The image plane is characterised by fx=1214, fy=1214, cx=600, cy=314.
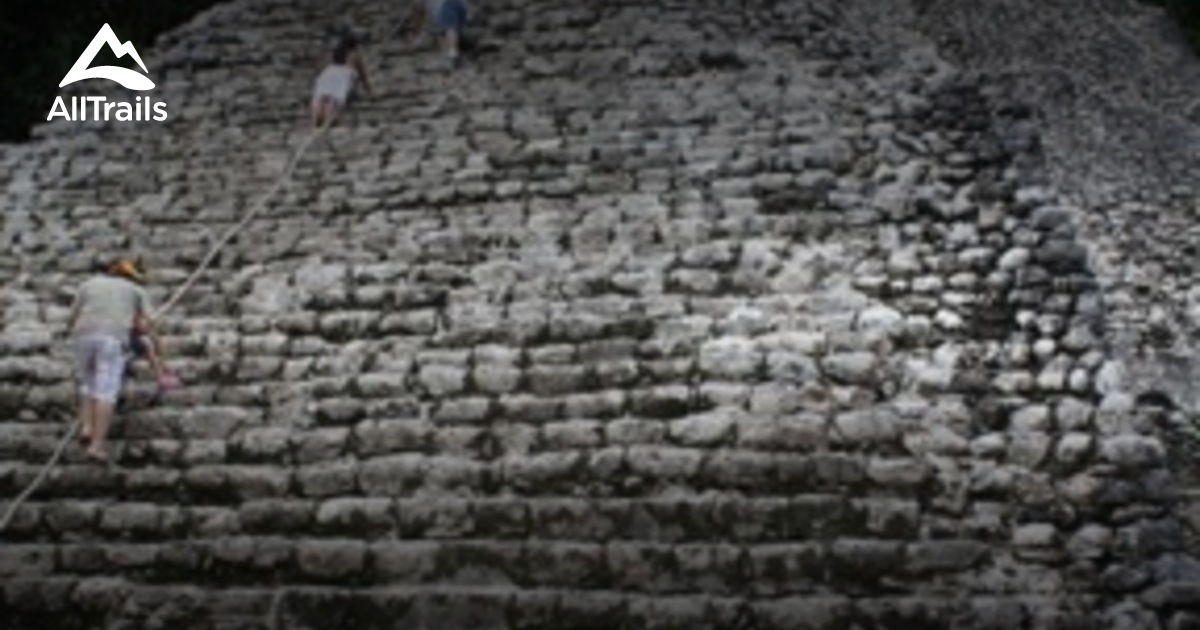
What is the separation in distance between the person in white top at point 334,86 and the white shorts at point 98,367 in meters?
3.03

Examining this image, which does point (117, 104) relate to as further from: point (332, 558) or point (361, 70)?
point (332, 558)

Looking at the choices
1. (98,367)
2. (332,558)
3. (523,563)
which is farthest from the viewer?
(98,367)

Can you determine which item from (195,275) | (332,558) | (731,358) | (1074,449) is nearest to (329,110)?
(195,275)

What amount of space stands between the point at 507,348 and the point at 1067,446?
7.93ft

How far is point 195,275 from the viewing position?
646 centimetres

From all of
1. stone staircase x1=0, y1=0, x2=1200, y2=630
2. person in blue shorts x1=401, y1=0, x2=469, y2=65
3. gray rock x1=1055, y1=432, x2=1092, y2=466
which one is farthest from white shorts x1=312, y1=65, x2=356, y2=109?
gray rock x1=1055, y1=432, x2=1092, y2=466

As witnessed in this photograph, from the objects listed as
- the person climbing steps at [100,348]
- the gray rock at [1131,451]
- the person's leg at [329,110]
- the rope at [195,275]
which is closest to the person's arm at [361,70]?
the person's leg at [329,110]

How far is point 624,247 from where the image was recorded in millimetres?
6137

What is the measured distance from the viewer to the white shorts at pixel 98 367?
209 inches

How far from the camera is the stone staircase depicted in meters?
4.37

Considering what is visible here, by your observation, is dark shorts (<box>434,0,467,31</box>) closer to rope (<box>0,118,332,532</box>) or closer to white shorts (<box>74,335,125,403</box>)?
rope (<box>0,118,332,532</box>)

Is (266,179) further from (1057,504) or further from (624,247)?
(1057,504)

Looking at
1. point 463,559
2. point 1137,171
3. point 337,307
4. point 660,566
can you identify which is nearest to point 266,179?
point 337,307

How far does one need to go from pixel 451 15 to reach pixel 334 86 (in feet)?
3.74
